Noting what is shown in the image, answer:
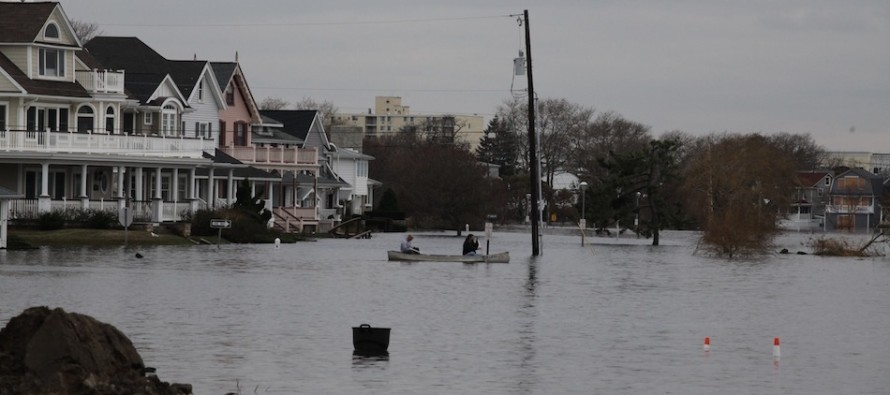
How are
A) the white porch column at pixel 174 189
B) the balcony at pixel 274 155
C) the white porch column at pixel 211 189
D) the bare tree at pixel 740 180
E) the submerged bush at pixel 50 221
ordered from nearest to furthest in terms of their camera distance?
the submerged bush at pixel 50 221, the white porch column at pixel 174 189, the white porch column at pixel 211 189, the balcony at pixel 274 155, the bare tree at pixel 740 180

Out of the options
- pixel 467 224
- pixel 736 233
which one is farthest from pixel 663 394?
pixel 467 224

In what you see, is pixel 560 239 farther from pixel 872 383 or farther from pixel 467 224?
pixel 872 383

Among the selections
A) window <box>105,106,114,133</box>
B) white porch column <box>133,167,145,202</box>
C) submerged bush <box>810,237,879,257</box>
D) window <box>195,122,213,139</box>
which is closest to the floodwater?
white porch column <box>133,167,145,202</box>

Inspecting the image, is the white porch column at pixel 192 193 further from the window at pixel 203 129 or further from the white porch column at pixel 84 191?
the window at pixel 203 129

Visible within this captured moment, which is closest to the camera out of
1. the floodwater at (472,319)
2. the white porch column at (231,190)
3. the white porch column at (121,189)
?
the floodwater at (472,319)

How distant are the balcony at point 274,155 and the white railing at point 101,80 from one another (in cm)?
A: 1683

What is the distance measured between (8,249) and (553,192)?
99689 millimetres

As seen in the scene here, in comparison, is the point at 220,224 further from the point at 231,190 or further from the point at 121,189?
the point at 231,190

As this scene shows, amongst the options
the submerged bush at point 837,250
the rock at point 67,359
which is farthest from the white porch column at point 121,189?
the rock at point 67,359

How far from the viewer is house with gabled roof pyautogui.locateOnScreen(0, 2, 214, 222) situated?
74812 millimetres

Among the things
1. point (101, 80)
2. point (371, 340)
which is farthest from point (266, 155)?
point (371, 340)

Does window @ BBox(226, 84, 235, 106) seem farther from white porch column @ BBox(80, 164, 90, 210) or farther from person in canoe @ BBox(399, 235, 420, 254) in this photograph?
person in canoe @ BBox(399, 235, 420, 254)

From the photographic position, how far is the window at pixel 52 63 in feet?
257

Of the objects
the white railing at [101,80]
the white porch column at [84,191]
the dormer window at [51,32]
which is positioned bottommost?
the white porch column at [84,191]
